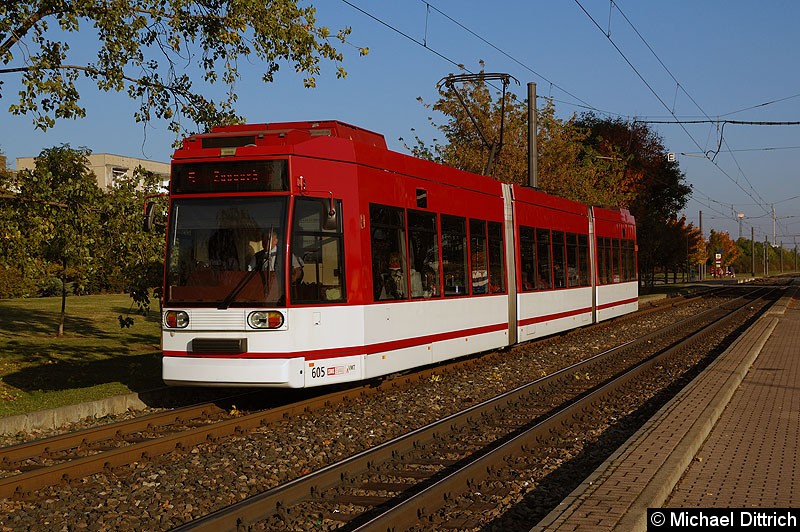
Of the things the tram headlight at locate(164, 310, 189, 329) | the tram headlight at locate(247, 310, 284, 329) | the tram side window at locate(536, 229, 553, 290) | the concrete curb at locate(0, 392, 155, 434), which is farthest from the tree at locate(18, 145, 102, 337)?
the tram side window at locate(536, 229, 553, 290)

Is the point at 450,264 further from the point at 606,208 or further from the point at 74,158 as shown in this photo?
the point at 606,208

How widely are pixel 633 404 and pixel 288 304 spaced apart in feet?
16.4

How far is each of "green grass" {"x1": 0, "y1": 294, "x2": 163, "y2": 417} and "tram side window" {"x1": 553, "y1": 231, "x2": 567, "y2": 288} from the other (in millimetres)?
8802

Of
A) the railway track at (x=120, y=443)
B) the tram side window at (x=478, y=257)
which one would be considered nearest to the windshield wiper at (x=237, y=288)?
the railway track at (x=120, y=443)

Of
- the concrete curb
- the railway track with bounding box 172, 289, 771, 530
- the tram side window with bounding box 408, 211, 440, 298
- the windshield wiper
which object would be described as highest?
the tram side window with bounding box 408, 211, 440, 298

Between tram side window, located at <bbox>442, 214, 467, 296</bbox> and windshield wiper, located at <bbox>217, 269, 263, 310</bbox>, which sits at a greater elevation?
tram side window, located at <bbox>442, 214, 467, 296</bbox>

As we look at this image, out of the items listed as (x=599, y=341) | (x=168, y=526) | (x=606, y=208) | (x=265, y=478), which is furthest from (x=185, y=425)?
(x=606, y=208)

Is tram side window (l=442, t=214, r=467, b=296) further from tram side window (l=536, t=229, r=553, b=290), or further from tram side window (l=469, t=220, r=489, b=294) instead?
tram side window (l=536, t=229, r=553, b=290)

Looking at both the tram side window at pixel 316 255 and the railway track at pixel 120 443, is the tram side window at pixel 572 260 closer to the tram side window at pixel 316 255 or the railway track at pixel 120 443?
the railway track at pixel 120 443

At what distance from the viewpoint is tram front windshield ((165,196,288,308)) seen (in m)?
10.1

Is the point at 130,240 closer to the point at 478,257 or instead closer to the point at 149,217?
the point at 149,217

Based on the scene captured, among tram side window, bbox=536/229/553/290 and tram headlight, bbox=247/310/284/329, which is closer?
tram headlight, bbox=247/310/284/329

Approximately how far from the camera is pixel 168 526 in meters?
6.17

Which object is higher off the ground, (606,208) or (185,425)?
(606,208)
